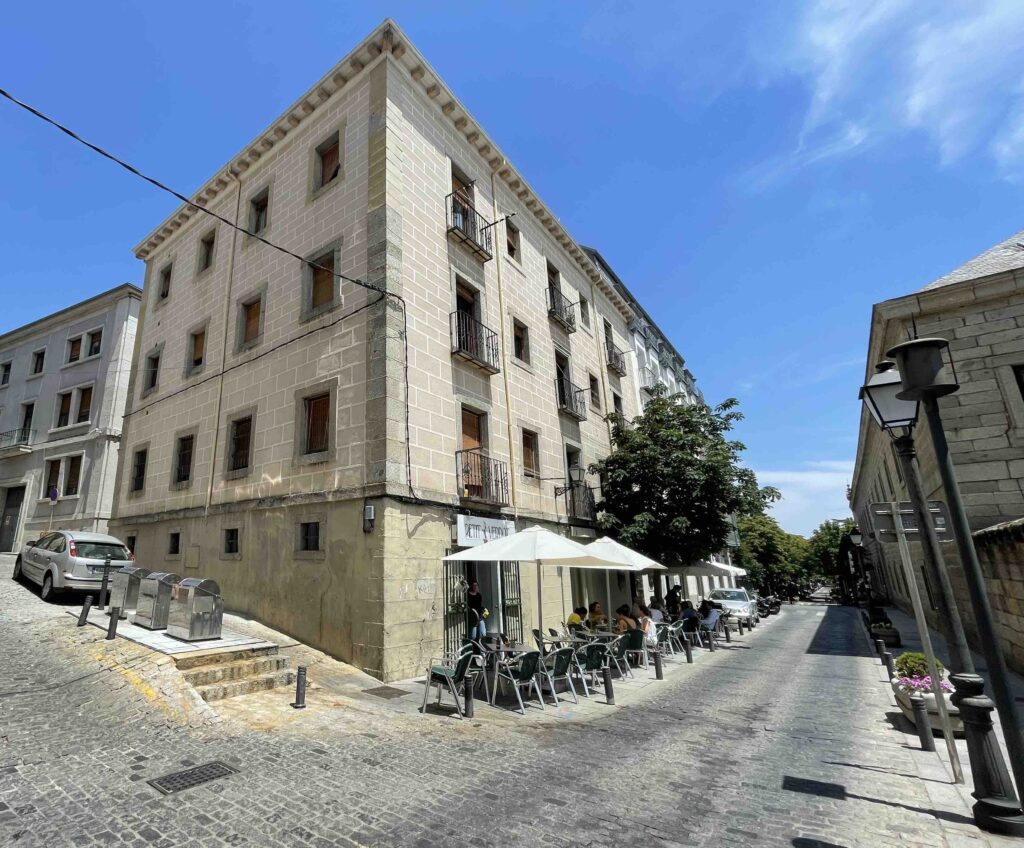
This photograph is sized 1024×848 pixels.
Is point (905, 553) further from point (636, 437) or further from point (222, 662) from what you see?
point (636, 437)

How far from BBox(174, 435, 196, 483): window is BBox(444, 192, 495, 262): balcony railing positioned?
9.79 metres

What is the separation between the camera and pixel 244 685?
767 cm

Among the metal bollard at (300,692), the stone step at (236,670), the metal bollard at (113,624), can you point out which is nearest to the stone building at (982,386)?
the metal bollard at (300,692)

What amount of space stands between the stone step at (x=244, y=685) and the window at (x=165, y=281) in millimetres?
16039

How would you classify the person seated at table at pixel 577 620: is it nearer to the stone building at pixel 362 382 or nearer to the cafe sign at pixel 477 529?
the stone building at pixel 362 382

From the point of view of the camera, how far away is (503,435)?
14367mm

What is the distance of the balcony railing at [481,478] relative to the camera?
12.4 m

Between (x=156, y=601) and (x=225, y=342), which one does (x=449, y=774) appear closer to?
(x=156, y=601)

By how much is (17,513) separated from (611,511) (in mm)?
25942

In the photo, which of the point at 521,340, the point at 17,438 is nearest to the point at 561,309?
the point at 521,340

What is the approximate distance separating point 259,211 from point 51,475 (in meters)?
16.4

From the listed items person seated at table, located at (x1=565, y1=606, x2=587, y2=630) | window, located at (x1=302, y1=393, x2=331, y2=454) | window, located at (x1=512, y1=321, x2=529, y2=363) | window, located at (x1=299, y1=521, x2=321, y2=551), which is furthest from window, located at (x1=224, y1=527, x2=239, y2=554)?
window, located at (x1=512, y1=321, x2=529, y2=363)

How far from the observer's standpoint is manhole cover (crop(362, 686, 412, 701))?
8.42 meters

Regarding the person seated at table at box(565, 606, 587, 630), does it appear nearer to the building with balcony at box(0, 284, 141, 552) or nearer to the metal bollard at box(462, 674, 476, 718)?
the metal bollard at box(462, 674, 476, 718)
